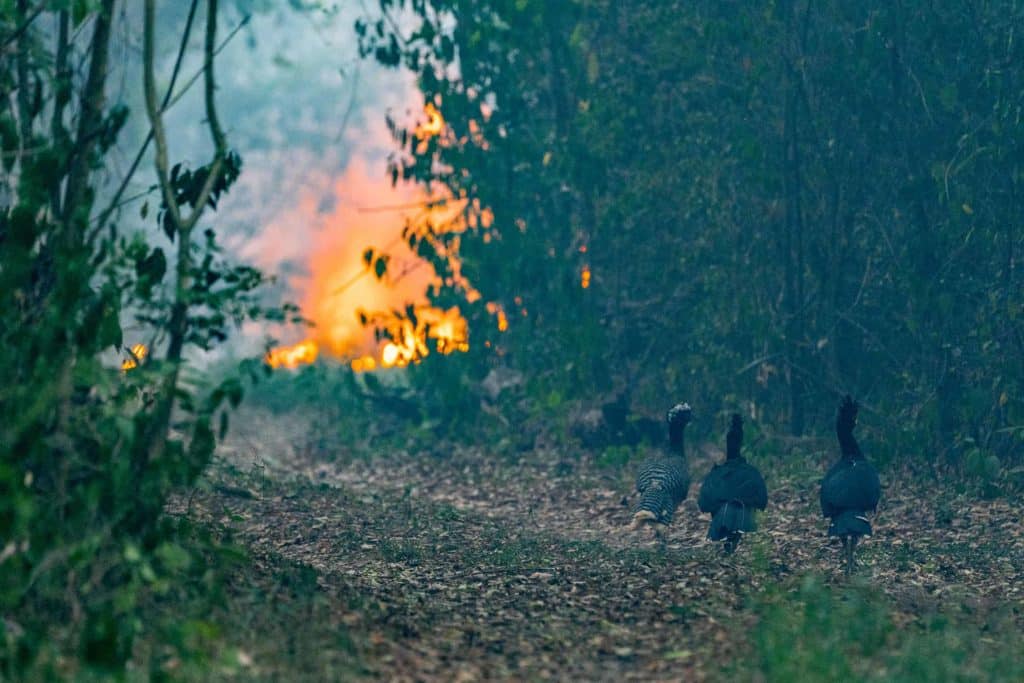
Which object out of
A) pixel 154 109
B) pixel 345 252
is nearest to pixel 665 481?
pixel 154 109

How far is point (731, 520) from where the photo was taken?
28.5 feet

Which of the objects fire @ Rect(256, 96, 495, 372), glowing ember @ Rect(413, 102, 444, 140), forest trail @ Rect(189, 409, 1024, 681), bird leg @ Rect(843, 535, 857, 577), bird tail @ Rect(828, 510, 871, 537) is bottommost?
forest trail @ Rect(189, 409, 1024, 681)

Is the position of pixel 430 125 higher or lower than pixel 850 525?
higher

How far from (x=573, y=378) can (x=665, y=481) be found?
5.34 m

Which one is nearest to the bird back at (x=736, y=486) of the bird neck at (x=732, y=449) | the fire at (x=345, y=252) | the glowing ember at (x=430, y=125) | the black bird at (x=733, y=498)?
the black bird at (x=733, y=498)

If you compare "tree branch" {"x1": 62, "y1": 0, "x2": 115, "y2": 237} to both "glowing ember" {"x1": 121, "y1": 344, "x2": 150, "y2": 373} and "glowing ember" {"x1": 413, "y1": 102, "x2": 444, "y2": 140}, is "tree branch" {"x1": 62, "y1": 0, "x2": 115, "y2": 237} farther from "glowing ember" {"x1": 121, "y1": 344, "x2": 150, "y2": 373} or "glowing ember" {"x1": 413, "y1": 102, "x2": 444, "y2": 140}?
"glowing ember" {"x1": 413, "y1": 102, "x2": 444, "y2": 140}

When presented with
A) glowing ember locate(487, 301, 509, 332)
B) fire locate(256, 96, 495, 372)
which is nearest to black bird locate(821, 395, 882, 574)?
glowing ember locate(487, 301, 509, 332)

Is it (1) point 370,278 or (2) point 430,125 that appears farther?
(1) point 370,278

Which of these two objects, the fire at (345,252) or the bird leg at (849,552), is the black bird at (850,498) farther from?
the fire at (345,252)

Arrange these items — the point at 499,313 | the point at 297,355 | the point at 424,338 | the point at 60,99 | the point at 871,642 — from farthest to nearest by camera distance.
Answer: the point at 297,355 < the point at 499,313 < the point at 424,338 < the point at 60,99 < the point at 871,642

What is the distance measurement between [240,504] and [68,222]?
5017 mm

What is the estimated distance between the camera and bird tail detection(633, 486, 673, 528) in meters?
9.59

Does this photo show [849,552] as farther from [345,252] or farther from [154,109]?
[345,252]

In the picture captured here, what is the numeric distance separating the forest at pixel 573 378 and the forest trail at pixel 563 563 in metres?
0.05
